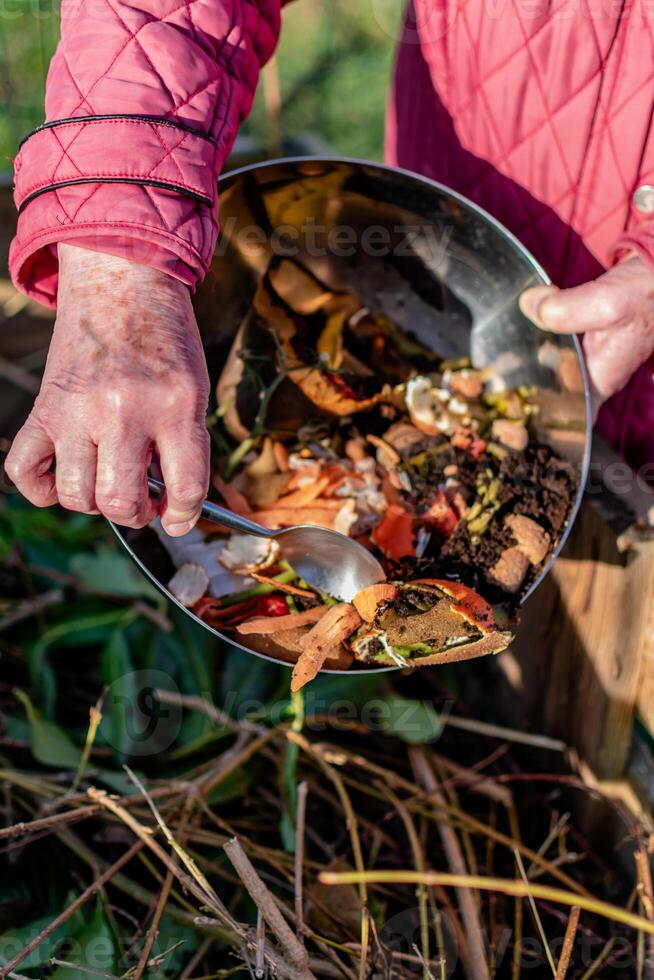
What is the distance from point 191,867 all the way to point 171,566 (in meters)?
0.34

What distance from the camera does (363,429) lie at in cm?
112

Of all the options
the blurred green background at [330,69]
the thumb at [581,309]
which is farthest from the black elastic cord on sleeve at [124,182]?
the blurred green background at [330,69]

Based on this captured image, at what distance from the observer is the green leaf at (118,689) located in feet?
4.30

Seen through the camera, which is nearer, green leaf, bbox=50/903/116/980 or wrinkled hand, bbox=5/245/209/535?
wrinkled hand, bbox=5/245/209/535

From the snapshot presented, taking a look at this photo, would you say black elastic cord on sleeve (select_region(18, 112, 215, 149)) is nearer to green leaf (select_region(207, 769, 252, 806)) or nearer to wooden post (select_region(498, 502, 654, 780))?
wooden post (select_region(498, 502, 654, 780))

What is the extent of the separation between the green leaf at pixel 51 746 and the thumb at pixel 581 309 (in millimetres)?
953

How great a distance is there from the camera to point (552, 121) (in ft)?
3.31

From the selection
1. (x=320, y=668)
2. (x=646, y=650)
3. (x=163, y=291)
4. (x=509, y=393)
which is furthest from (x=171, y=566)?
(x=646, y=650)

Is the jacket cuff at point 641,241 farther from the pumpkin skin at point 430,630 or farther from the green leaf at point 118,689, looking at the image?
the green leaf at point 118,689

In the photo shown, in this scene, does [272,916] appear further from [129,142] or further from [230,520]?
[129,142]

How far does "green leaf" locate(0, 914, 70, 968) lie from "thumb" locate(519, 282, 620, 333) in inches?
38.2

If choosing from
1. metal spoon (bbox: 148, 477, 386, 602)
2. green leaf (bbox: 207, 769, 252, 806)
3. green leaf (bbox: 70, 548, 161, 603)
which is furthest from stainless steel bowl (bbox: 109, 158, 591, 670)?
green leaf (bbox: 70, 548, 161, 603)

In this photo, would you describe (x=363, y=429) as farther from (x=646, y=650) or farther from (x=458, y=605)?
(x=646, y=650)

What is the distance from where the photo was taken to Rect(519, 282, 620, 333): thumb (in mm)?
929
